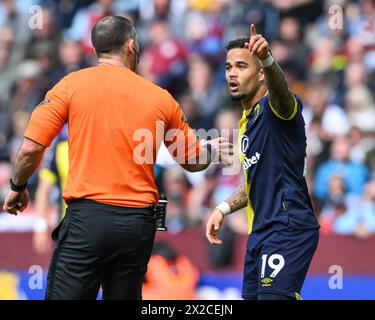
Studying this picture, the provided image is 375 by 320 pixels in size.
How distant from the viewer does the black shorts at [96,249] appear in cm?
607

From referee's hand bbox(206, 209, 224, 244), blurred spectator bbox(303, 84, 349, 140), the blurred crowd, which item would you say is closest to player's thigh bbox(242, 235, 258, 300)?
referee's hand bbox(206, 209, 224, 244)

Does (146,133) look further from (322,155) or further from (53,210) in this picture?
(322,155)

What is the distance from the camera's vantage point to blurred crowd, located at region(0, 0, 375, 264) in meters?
12.4

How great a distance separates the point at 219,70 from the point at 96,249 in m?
8.62

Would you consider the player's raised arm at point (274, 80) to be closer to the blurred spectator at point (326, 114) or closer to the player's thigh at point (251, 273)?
the player's thigh at point (251, 273)

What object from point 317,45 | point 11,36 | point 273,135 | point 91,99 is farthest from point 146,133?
point 11,36

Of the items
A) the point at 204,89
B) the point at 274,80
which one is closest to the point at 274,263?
the point at 274,80

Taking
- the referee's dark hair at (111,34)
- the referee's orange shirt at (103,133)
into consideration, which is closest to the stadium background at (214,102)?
the referee's orange shirt at (103,133)

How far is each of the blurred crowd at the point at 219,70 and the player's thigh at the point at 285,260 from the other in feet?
15.8

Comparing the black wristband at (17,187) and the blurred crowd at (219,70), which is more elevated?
the blurred crowd at (219,70)

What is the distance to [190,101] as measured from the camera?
1398cm

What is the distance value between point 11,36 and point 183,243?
6.03 metres

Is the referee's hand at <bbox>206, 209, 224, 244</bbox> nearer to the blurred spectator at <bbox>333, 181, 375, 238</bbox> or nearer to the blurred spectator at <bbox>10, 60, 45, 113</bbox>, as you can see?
the blurred spectator at <bbox>333, 181, 375, 238</bbox>

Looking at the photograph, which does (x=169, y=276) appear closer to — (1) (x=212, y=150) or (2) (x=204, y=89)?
(2) (x=204, y=89)
